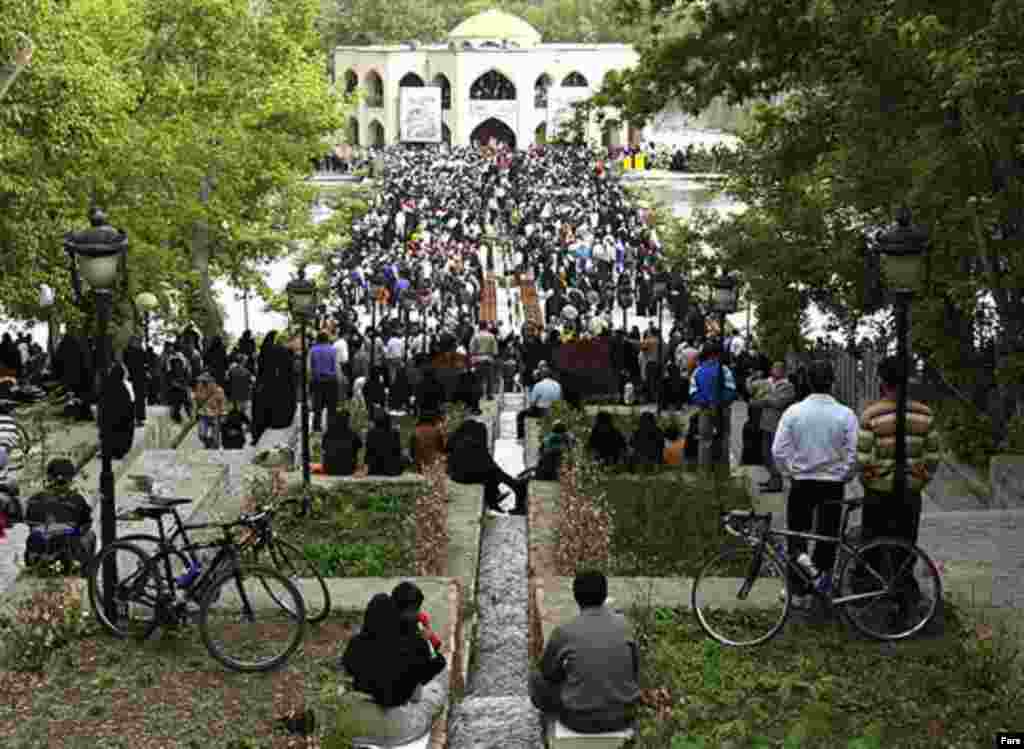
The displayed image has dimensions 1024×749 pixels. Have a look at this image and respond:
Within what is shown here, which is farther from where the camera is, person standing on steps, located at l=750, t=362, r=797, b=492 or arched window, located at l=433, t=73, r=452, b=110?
arched window, located at l=433, t=73, r=452, b=110

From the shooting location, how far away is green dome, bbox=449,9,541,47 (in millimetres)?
87938

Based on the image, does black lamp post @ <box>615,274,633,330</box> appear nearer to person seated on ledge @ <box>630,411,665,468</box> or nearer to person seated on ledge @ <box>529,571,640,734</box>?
person seated on ledge @ <box>630,411,665,468</box>

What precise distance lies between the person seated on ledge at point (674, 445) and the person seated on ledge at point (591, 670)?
23.8 ft

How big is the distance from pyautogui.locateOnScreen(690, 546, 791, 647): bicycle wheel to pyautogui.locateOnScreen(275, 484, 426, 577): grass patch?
2378mm

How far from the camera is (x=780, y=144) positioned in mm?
18344

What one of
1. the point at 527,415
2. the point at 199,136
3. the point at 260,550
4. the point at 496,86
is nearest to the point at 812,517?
the point at 260,550

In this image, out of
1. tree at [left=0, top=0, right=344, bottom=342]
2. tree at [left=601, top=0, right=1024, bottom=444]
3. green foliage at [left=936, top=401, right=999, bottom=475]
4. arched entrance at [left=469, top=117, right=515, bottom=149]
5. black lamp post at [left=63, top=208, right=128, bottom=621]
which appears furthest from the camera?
arched entrance at [left=469, top=117, right=515, bottom=149]

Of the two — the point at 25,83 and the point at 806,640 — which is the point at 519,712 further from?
the point at 25,83

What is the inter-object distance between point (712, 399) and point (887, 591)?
262 inches

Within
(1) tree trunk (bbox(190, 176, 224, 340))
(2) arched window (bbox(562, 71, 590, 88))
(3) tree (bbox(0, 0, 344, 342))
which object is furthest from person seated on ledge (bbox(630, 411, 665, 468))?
(2) arched window (bbox(562, 71, 590, 88))

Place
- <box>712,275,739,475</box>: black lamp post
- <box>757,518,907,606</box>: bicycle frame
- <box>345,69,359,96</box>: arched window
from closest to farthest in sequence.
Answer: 1. <box>757,518,907,606</box>: bicycle frame
2. <box>712,275,739,475</box>: black lamp post
3. <box>345,69,359,96</box>: arched window

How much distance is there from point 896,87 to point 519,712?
26.4 feet

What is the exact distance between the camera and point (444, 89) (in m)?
86.9

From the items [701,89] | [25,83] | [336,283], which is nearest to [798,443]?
[701,89]
